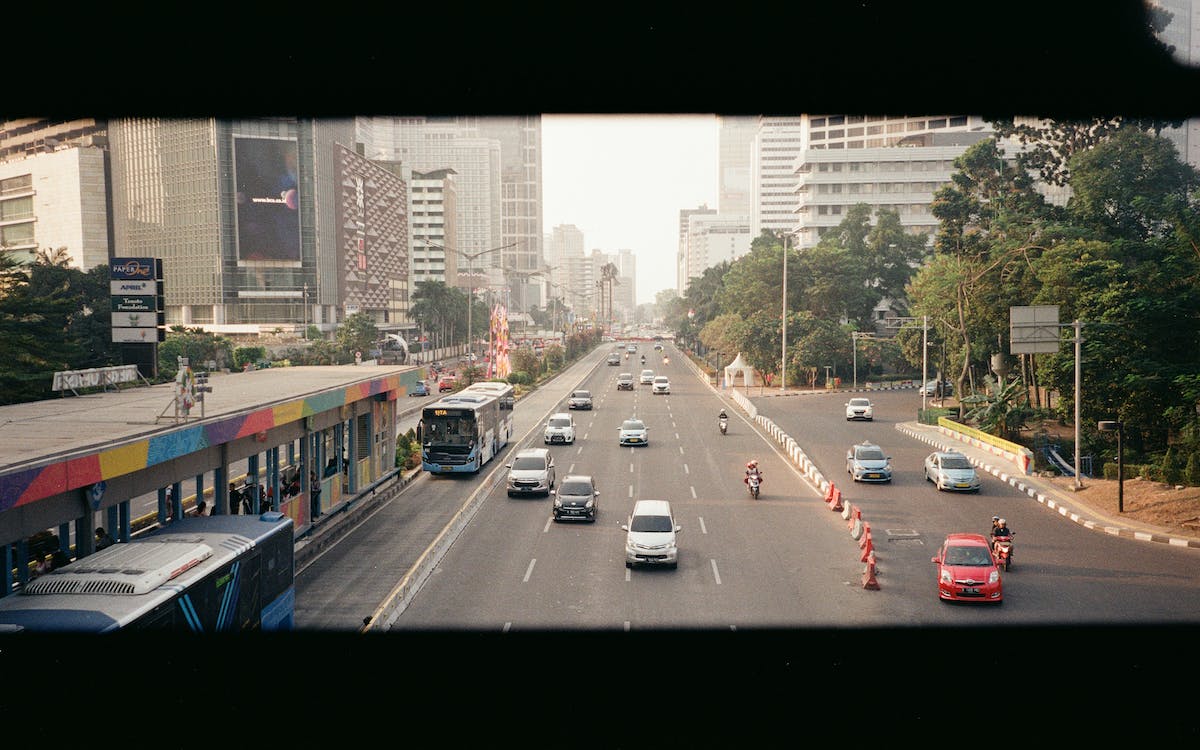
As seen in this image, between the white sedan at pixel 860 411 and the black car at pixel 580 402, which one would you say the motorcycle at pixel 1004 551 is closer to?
the white sedan at pixel 860 411

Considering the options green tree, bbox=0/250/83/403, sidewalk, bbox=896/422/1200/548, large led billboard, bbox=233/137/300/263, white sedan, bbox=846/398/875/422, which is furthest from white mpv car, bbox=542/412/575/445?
large led billboard, bbox=233/137/300/263

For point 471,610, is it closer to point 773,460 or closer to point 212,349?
point 773,460

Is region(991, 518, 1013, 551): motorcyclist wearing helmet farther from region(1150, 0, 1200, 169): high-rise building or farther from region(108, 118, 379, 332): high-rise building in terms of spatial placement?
region(108, 118, 379, 332): high-rise building

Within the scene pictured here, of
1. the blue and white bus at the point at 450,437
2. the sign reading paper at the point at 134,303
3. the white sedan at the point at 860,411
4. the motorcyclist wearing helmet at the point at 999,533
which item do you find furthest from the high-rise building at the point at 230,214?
the motorcyclist wearing helmet at the point at 999,533

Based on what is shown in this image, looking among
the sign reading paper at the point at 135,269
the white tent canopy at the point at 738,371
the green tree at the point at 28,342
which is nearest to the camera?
the sign reading paper at the point at 135,269

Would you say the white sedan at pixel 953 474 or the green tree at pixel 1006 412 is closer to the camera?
the white sedan at pixel 953 474

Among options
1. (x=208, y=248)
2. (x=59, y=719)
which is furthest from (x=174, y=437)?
(x=208, y=248)
